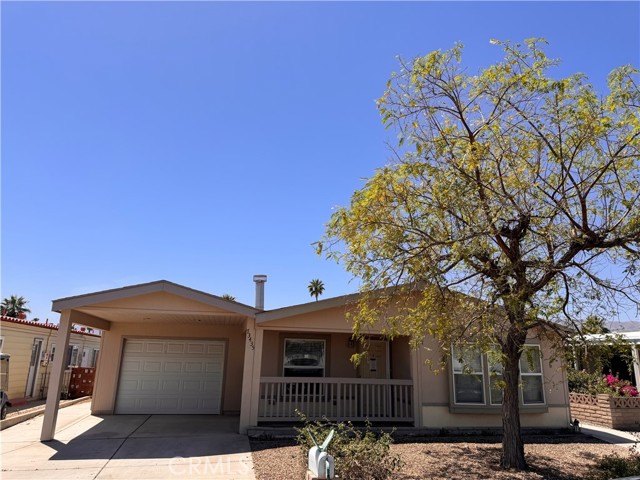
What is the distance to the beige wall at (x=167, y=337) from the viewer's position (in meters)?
13.0

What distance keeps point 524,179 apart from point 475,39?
2488 millimetres

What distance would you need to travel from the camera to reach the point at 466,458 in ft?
26.6

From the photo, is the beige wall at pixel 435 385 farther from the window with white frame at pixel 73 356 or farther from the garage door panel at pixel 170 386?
the window with white frame at pixel 73 356

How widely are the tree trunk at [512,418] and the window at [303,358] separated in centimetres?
628

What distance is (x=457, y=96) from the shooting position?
22.7 feet

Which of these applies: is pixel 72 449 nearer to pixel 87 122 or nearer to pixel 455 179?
pixel 87 122

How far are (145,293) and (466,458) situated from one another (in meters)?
7.61

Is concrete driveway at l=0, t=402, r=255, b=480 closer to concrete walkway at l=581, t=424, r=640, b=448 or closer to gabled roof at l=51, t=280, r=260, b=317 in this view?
gabled roof at l=51, t=280, r=260, b=317

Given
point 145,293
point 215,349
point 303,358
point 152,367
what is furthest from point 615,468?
point 152,367

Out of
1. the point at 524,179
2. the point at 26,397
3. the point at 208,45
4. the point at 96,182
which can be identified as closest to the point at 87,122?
the point at 96,182

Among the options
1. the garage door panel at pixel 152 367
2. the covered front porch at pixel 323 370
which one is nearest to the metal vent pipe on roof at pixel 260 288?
the covered front porch at pixel 323 370

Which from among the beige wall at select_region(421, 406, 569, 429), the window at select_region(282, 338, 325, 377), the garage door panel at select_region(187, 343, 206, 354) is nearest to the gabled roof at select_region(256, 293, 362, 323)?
the window at select_region(282, 338, 325, 377)

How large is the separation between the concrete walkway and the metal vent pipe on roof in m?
10.1

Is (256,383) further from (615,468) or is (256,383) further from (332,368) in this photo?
(615,468)
